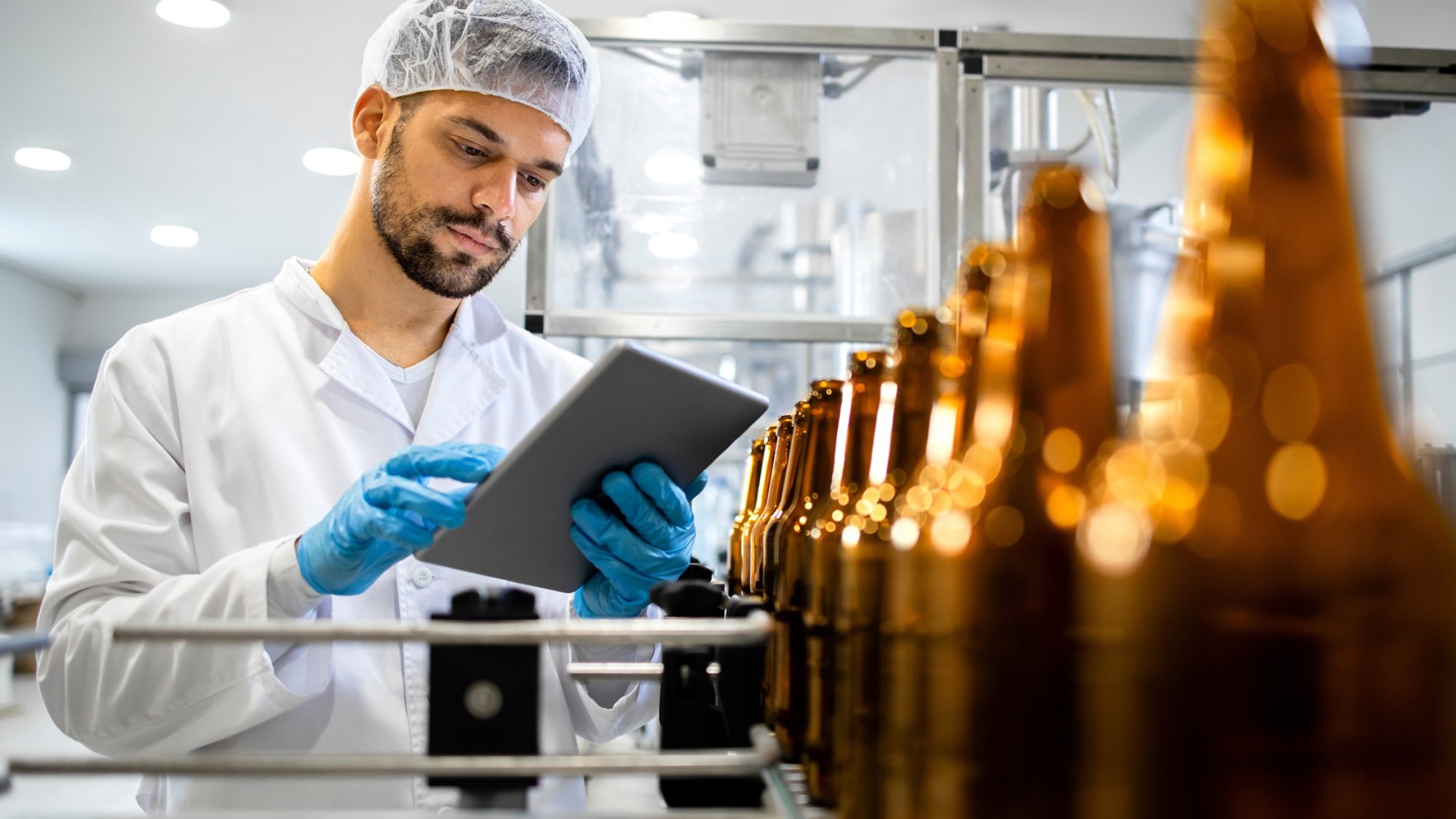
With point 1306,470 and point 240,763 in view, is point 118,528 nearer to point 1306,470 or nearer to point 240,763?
point 240,763

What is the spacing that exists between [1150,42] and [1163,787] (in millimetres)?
1777

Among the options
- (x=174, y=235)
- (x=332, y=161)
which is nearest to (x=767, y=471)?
(x=332, y=161)

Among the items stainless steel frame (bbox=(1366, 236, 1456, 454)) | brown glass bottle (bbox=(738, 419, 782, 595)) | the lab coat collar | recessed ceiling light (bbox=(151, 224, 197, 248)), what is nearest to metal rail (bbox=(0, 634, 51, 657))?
brown glass bottle (bbox=(738, 419, 782, 595))

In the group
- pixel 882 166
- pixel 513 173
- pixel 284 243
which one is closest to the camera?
pixel 513 173

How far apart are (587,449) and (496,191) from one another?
2.18ft

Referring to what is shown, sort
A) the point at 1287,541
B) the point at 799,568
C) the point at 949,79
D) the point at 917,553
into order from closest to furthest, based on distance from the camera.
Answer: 1. the point at 1287,541
2. the point at 917,553
3. the point at 799,568
4. the point at 949,79

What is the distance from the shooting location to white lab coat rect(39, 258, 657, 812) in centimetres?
97

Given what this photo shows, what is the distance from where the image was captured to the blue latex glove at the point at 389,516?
2.80 ft

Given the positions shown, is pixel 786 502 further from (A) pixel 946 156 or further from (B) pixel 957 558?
(A) pixel 946 156

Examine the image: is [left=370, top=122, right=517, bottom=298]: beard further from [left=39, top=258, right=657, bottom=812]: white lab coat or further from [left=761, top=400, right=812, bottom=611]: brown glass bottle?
[left=761, top=400, right=812, bottom=611]: brown glass bottle

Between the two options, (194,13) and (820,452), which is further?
(194,13)

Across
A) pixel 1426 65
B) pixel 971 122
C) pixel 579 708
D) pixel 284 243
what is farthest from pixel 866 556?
pixel 284 243

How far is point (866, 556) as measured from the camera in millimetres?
490

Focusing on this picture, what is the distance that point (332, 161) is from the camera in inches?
174
